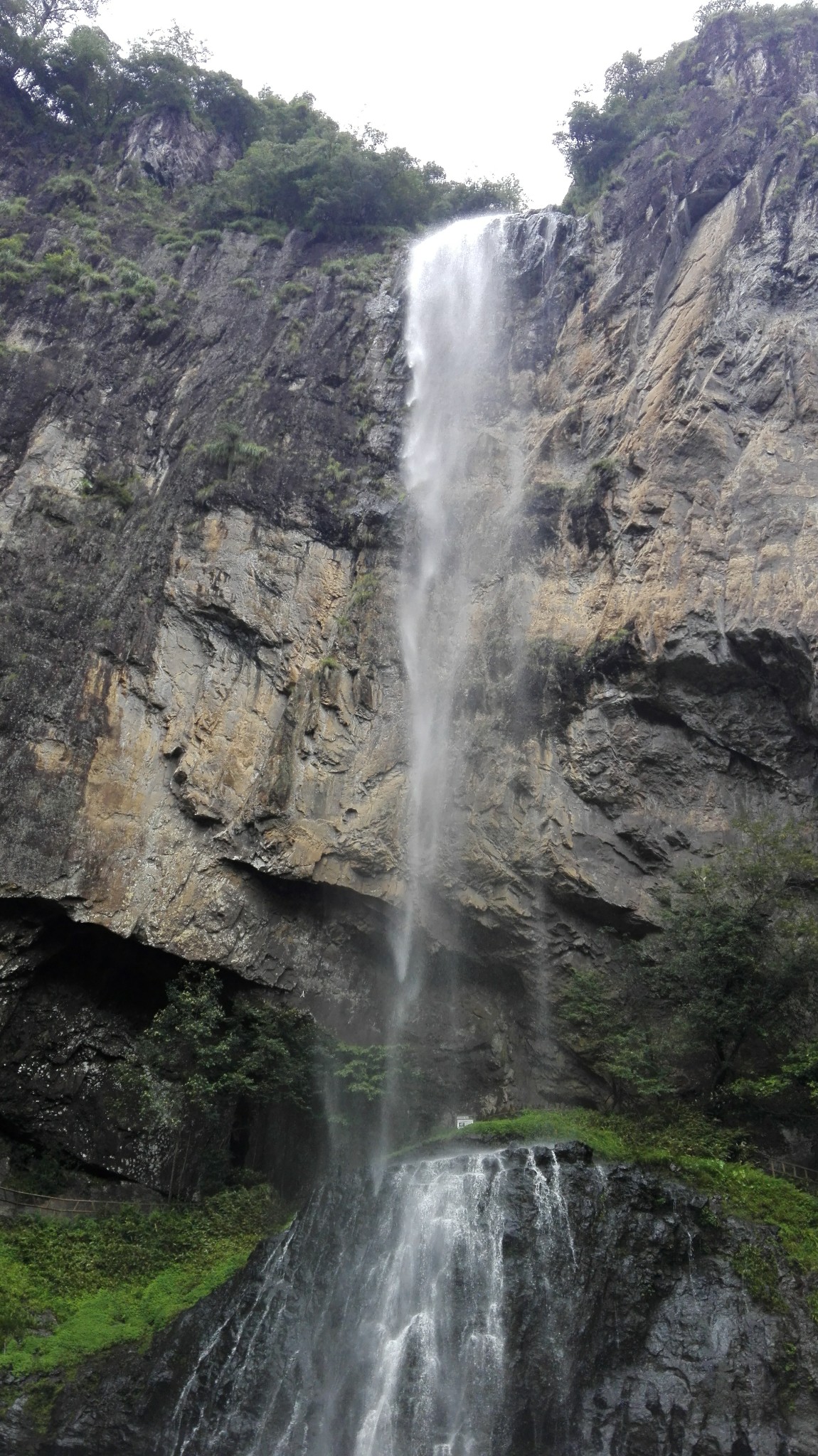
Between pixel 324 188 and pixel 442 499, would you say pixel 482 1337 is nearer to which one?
pixel 442 499

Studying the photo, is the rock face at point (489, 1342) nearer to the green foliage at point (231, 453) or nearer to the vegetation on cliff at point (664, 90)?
the green foliage at point (231, 453)

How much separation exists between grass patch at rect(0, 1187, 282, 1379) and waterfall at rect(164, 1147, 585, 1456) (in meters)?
1.45

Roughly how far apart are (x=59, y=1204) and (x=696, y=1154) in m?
9.74

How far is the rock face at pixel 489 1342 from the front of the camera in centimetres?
1105

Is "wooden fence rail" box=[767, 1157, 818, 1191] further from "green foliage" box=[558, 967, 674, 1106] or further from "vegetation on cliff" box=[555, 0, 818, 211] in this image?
"vegetation on cliff" box=[555, 0, 818, 211]

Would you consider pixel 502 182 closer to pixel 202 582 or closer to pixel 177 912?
pixel 202 582

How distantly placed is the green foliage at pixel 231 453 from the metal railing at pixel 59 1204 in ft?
46.9

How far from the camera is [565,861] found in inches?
693

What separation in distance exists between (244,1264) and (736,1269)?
22.0 ft

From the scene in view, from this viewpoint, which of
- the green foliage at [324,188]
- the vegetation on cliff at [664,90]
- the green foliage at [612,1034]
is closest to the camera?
the green foliage at [612,1034]

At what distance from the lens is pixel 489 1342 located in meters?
11.9

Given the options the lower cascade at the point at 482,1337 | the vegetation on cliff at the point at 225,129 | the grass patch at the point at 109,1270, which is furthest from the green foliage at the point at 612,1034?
the vegetation on cliff at the point at 225,129

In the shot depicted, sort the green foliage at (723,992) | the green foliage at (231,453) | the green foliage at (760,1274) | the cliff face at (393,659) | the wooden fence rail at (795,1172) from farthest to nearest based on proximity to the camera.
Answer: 1. the green foliage at (231,453)
2. the cliff face at (393,659)
3. the green foliage at (723,992)
4. the wooden fence rail at (795,1172)
5. the green foliage at (760,1274)

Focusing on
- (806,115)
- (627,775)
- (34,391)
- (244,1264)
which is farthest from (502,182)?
(244,1264)
